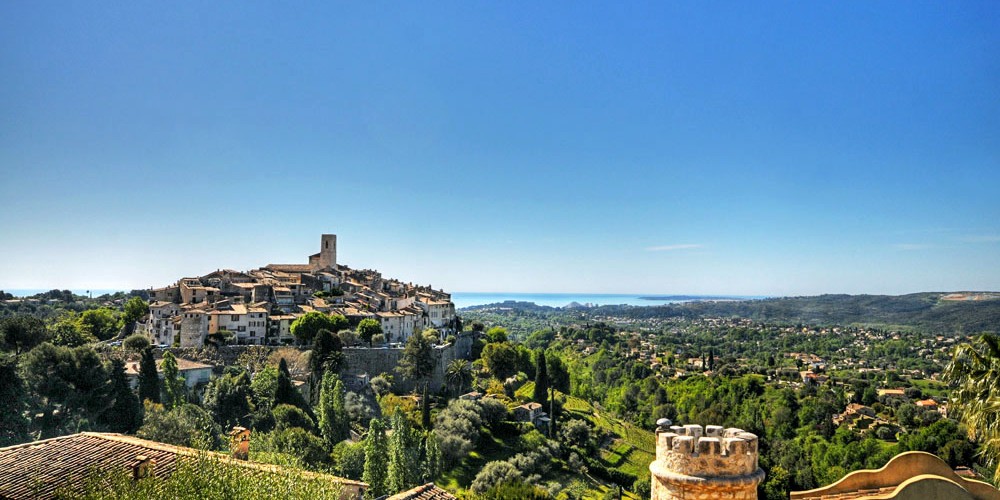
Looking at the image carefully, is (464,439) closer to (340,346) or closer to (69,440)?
(340,346)

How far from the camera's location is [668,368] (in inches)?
3425

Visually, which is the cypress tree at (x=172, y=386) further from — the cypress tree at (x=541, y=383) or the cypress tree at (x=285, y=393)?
the cypress tree at (x=541, y=383)

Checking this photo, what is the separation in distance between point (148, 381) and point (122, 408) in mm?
2943

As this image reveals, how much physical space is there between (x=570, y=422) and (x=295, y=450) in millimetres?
22489

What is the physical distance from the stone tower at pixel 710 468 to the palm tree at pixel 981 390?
582 cm

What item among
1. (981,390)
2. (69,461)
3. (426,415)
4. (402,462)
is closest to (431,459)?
(402,462)

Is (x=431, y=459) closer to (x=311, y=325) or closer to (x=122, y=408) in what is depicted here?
(x=122, y=408)

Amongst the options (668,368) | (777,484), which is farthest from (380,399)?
(668,368)

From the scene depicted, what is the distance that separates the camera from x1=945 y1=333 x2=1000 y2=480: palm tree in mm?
9344

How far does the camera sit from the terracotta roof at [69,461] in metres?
11.1

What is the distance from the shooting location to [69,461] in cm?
1244

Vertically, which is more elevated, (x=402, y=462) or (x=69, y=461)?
(x=69, y=461)

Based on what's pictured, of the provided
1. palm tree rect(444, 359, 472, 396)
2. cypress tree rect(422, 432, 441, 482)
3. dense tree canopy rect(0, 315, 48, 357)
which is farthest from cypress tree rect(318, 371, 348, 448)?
dense tree canopy rect(0, 315, 48, 357)

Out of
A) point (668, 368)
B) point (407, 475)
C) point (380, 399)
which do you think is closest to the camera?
point (407, 475)
